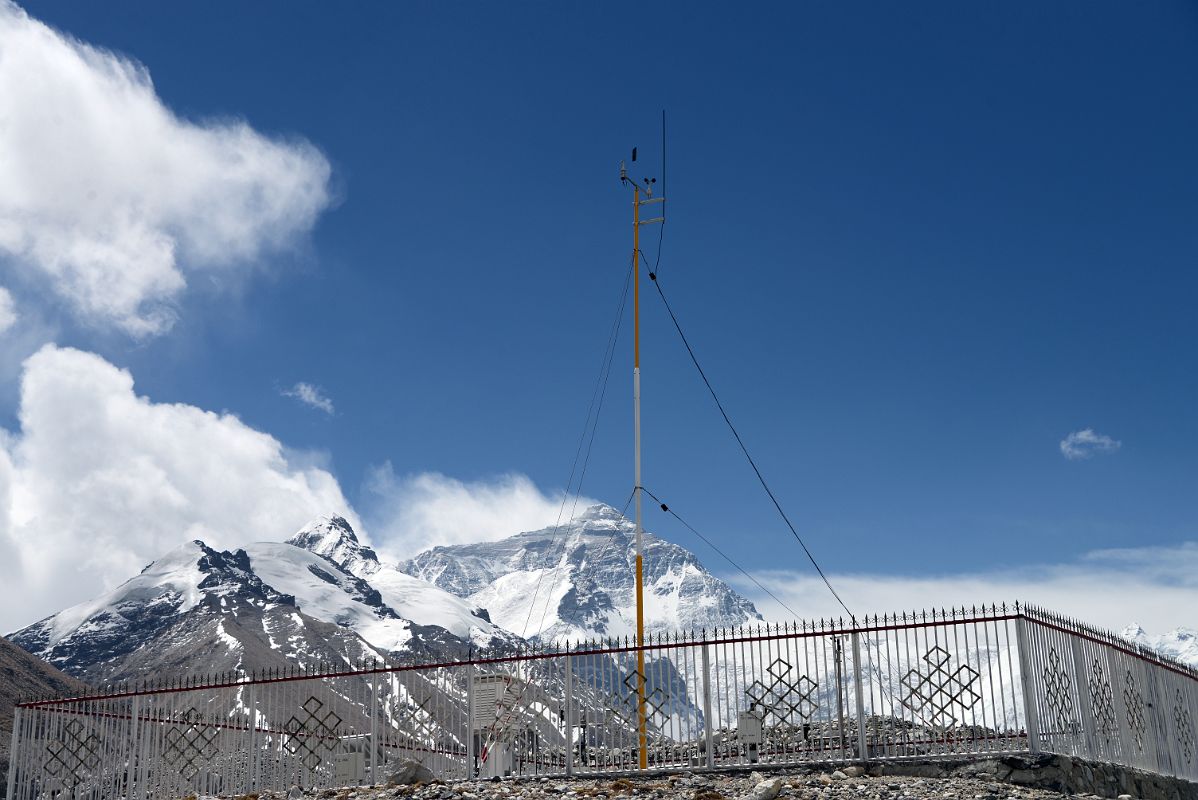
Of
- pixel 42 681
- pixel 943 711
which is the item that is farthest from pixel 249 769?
pixel 42 681

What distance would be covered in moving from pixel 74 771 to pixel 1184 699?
26720 mm

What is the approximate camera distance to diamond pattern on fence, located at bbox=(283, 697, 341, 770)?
25.3m

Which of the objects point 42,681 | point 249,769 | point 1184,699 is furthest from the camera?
point 42,681

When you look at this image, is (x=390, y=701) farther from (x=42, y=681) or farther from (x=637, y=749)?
(x=42, y=681)

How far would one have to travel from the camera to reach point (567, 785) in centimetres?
2114

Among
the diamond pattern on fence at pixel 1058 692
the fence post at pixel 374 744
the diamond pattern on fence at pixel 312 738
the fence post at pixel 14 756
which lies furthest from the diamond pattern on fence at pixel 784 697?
the fence post at pixel 14 756

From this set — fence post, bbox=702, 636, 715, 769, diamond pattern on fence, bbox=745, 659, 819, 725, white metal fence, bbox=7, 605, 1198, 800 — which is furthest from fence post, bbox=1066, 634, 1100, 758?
fence post, bbox=702, 636, 715, 769

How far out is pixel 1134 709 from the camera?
26016 millimetres

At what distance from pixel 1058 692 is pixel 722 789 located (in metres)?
6.52

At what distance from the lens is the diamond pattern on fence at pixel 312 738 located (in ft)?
83.0

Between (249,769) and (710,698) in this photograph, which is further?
(249,769)

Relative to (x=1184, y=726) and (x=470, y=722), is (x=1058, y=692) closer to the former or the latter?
(x=1184, y=726)

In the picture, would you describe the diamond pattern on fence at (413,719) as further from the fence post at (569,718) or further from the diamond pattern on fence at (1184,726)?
the diamond pattern on fence at (1184,726)

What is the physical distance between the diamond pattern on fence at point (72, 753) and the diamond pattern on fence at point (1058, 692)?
2052cm
